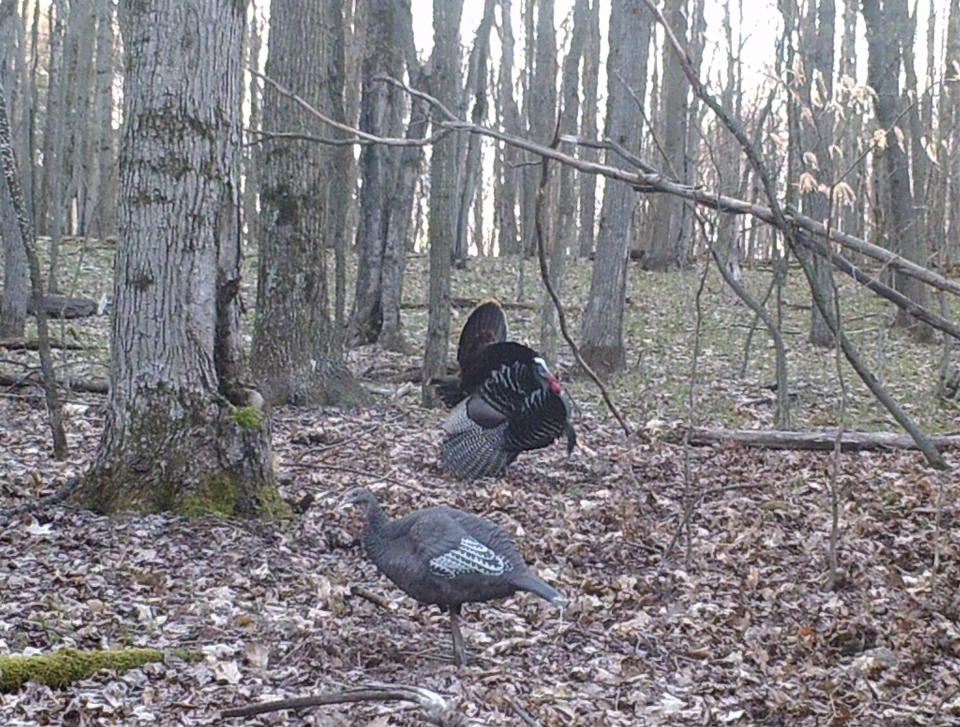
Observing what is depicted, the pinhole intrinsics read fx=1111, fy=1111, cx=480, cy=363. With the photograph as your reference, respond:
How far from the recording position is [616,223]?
46.9 ft

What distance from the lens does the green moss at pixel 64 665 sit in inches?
179

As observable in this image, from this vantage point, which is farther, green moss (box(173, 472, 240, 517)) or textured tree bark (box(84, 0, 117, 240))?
textured tree bark (box(84, 0, 117, 240))

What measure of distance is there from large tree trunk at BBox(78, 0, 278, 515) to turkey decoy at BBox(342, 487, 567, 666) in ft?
6.13

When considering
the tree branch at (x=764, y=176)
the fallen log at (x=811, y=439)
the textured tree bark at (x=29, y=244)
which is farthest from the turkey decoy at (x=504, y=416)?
the textured tree bark at (x=29, y=244)

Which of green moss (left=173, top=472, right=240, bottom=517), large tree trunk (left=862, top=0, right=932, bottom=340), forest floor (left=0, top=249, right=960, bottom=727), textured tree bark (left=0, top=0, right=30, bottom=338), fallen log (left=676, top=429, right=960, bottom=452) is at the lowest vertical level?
forest floor (left=0, top=249, right=960, bottom=727)

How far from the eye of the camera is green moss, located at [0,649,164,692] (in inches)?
179

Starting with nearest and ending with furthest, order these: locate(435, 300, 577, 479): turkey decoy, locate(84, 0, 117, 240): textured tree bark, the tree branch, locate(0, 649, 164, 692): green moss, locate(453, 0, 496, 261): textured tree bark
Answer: locate(0, 649, 164, 692): green moss, the tree branch, locate(435, 300, 577, 479): turkey decoy, locate(453, 0, 496, 261): textured tree bark, locate(84, 0, 117, 240): textured tree bark

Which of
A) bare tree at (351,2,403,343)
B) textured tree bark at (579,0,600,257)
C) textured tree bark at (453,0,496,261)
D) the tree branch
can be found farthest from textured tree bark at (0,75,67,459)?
textured tree bark at (579,0,600,257)

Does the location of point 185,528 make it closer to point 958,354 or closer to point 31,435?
point 31,435

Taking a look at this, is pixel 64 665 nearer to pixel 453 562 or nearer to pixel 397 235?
pixel 453 562

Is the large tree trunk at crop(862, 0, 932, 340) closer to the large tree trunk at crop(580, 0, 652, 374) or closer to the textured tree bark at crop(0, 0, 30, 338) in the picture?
the large tree trunk at crop(580, 0, 652, 374)

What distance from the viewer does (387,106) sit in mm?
17172

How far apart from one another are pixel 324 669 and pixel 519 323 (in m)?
14.7

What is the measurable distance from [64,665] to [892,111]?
13622 millimetres
